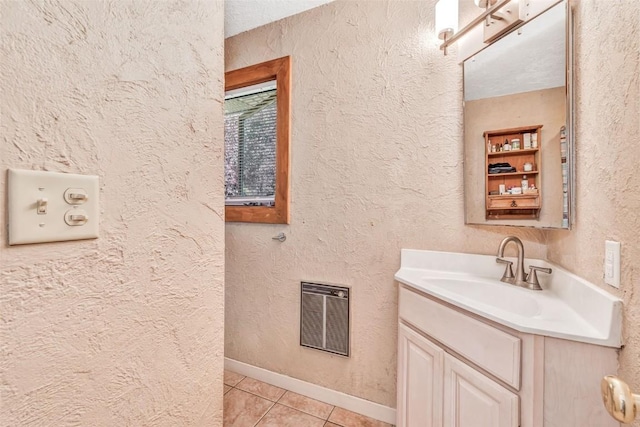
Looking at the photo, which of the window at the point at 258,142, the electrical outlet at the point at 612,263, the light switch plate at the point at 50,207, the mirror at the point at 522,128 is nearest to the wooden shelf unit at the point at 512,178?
the mirror at the point at 522,128

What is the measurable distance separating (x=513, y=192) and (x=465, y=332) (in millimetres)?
707

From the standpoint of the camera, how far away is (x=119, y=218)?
1.79ft

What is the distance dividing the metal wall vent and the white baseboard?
0.25 m

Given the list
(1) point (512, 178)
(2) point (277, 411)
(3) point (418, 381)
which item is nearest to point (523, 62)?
(1) point (512, 178)

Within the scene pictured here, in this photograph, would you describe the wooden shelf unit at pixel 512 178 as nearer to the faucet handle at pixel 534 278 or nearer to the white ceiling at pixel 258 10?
the faucet handle at pixel 534 278

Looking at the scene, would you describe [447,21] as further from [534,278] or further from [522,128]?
[534,278]

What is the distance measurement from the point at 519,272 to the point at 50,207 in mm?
1502

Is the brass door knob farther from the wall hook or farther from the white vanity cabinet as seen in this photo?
the wall hook

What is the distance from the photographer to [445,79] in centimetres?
145

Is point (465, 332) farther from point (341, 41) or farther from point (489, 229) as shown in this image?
point (341, 41)

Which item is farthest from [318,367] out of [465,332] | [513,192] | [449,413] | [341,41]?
[341,41]

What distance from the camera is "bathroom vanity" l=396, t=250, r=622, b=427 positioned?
74 centimetres

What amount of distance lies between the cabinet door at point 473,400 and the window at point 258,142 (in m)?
1.18

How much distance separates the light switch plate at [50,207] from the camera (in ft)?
1.34
